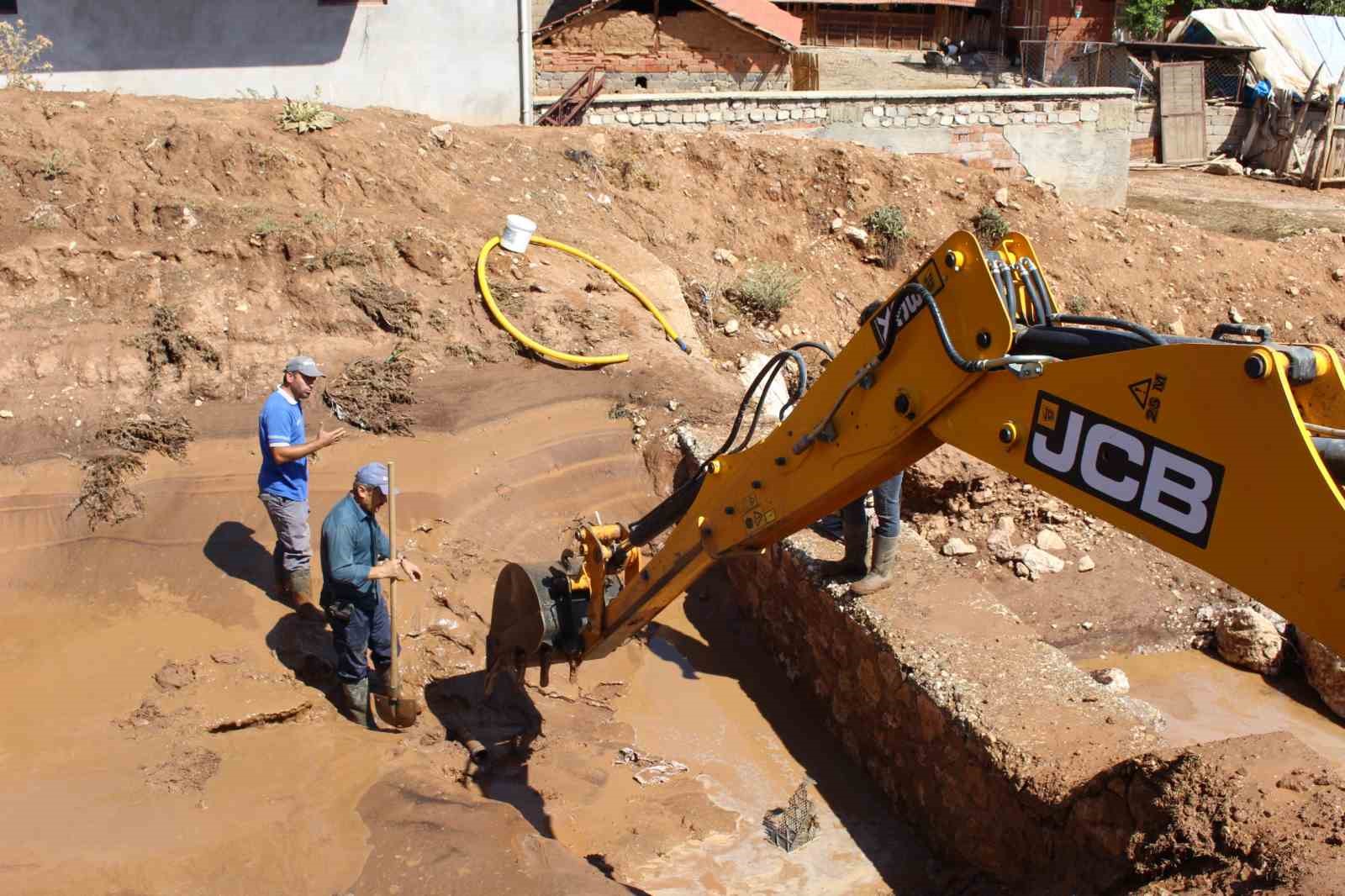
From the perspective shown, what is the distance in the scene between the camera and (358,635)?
6.48 metres

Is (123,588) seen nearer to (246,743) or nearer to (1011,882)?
(246,743)

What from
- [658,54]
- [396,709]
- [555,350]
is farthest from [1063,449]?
[658,54]

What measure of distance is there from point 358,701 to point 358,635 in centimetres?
42

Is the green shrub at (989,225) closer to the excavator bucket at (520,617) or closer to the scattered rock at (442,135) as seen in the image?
the scattered rock at (442,135)

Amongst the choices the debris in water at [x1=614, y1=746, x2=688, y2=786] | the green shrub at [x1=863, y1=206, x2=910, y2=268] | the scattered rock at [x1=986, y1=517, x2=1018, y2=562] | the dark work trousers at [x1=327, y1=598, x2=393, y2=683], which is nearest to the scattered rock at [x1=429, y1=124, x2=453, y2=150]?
the green shrub at [x1=863, y1=206, x2=910, y2=268]

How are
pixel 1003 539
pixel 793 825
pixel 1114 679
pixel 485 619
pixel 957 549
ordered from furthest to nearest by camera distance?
pixel 1003 539
pixel 957 549
pixel 1114 679
pixel 485 619
pixel 793 825

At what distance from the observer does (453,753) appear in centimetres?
659

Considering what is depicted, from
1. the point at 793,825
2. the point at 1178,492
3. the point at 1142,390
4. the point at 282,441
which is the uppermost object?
the point at 1142,390

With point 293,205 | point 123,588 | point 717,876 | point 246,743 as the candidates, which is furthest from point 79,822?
point 293,205

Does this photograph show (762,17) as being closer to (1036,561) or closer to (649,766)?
(1036,561)

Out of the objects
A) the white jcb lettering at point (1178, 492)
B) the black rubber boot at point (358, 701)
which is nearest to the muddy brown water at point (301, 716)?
the black rubber boot at point (358, 701)

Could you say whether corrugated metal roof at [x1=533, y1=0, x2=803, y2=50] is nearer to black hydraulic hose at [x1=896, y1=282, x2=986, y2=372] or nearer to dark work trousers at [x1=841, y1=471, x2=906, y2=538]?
dark work trousers at [x1=841, y1=471, x2=906, y2=538]

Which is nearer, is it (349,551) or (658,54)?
(349,551)

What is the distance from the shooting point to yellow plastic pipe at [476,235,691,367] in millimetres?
9883
